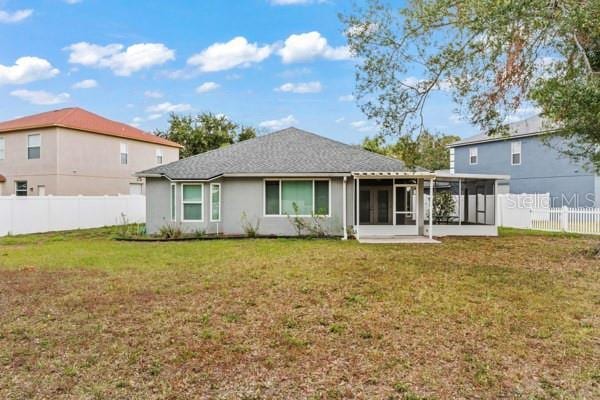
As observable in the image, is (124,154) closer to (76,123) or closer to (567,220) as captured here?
(76,123)

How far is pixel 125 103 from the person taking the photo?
27.7 metres

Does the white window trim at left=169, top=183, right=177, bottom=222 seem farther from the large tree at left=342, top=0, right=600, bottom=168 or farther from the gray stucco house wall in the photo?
the large tree at left=342, top=0, right=600, bottom=168

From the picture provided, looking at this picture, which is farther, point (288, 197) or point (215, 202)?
point (215, 202)

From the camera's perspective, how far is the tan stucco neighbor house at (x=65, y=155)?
21.2 metres

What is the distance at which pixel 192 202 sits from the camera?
15.9m

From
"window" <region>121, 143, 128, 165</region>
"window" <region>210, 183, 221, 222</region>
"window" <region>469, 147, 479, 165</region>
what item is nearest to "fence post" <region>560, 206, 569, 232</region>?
"window" <region>469, 147, 479, 165</region>

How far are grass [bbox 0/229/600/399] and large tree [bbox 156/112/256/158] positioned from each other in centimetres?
2825

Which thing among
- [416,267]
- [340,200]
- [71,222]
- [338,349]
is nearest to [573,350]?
[338,349]

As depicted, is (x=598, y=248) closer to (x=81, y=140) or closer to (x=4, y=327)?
(x=4, y=327)

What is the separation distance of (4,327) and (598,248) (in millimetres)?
13420

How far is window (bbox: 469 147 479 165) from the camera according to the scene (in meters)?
26.9

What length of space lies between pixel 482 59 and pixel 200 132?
31831mm

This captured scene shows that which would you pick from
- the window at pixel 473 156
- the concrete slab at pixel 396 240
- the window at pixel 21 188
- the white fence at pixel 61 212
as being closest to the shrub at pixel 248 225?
the concrete slab at pixel 396 240

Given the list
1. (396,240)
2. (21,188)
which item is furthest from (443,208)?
(21,188)
